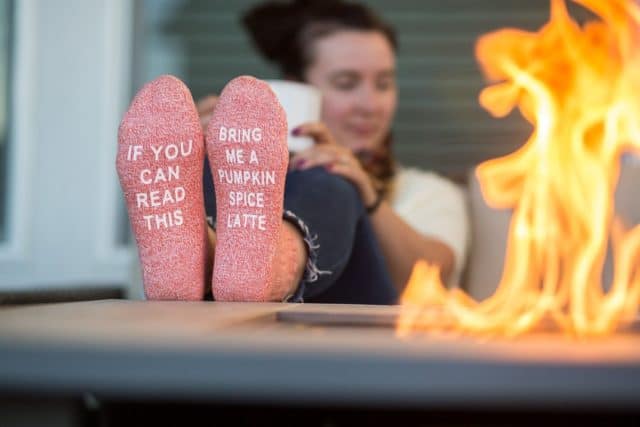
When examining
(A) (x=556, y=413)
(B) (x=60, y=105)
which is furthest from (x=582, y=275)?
(B) (x=60, y=105)

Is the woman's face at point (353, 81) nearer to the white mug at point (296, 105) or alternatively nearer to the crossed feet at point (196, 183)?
the white mug at point (296, 105)

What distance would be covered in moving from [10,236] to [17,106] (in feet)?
0.99

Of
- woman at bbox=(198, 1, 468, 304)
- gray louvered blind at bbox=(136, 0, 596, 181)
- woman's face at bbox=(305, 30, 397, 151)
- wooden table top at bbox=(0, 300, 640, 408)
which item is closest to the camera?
wooden table top at bbox=(0, 300, 640, 408)

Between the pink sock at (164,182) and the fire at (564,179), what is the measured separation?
0.82 ft

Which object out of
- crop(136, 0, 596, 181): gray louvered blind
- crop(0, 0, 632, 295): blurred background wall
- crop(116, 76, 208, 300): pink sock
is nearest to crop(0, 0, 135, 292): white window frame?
crop(0, 0, 632, 295): blurred background wall

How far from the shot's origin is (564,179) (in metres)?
0.98

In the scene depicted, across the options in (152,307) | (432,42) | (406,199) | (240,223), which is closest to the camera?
(152,307)

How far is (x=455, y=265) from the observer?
146 cm

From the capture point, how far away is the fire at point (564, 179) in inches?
28.7

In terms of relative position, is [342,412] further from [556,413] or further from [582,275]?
[582,275]

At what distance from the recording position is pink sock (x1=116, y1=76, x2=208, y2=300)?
889mm

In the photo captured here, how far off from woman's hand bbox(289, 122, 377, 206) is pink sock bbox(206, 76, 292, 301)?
26cm

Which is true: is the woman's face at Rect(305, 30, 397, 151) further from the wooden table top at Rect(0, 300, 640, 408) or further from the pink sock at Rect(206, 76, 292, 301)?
the wooden table top at Rect(0, 300, 640, 408)

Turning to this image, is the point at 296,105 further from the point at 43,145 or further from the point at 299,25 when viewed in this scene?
the point at 43,145
